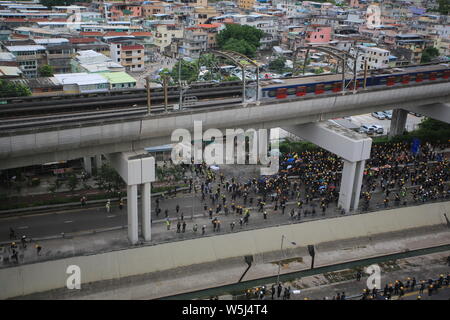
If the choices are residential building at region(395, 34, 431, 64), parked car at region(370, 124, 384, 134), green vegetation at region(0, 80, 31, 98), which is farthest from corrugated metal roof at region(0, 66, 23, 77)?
residential building at region(395, 34, 431, 64)

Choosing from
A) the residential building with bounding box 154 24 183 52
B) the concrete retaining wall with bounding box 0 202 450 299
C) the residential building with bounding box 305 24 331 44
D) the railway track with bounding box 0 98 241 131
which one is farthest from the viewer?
the residential building with bounding box 305 24 331 44

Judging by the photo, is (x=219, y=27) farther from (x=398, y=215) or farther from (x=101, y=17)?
(x=398, y=215)

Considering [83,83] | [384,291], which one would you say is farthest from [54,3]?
[384,291]

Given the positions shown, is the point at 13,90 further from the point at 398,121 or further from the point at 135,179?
the point at 398,121

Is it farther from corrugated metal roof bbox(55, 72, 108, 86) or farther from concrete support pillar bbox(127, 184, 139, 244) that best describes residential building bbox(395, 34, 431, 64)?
Answer: concrete support pillar bbox(127, 184, 139, 244)
